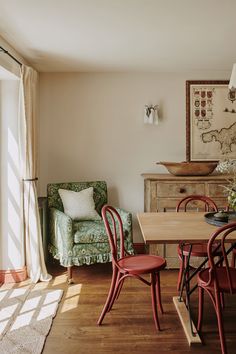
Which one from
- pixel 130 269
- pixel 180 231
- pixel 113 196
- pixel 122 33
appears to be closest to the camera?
pixel 180 231

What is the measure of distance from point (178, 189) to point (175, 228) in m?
1.40

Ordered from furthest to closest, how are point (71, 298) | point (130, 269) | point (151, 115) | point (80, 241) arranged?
point (151, 115), point (80, 241), point (71, 298), point (130, 269)

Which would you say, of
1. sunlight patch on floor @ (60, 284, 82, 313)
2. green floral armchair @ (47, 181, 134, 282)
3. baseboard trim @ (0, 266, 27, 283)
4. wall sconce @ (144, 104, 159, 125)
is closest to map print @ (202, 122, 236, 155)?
wall sconce @ (144, 104, 159, 125)

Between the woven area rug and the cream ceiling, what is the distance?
2304 mm

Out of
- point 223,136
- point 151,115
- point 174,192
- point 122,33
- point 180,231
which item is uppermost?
point 122,33

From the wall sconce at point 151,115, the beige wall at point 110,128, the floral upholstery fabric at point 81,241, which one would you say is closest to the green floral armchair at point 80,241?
the floral upholstery fabric at point 81,241

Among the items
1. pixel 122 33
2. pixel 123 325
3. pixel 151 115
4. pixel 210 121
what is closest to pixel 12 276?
pixel 123 325

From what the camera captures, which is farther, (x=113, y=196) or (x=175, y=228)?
(x=113, y=196)

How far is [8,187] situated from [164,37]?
2063mm

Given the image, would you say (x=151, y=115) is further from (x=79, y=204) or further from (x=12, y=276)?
(x=12, y=276)

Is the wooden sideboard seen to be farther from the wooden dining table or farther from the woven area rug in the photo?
the woven area rug

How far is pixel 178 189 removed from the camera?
3.88 meters

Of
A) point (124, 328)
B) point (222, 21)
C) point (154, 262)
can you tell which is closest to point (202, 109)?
point (222, 21)

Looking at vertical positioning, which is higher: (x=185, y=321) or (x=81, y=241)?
(x=81, y=241)
